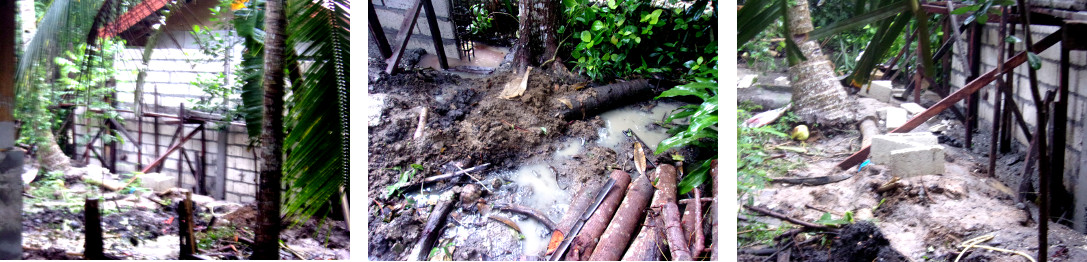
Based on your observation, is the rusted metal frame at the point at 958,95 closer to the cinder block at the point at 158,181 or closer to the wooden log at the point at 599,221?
the wooden log at the point at 599,221

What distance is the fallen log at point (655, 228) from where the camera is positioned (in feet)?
6.00

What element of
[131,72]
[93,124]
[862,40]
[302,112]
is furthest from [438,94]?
[862,40]

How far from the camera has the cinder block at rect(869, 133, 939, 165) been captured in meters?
1.75

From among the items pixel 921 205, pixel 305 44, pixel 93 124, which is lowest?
pixel 921 205

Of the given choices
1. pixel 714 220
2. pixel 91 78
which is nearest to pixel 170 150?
pixel 91 78

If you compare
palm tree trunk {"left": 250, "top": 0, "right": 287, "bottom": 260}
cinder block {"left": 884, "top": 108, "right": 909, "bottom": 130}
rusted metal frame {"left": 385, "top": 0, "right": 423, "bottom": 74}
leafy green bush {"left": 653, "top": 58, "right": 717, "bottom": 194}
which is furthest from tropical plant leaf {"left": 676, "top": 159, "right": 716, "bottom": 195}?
palm tree trunk {"left": 250, "top": 0, "right": 287, "bottom": 260}

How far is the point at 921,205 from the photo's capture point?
5.76ft

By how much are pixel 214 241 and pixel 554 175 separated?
1198 mm

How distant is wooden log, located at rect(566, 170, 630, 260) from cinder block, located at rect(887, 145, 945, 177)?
A: 0.83 m

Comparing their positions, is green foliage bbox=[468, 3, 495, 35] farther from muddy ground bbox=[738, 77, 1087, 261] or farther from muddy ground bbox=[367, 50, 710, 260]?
muddy ground bbox=[738, 77, 1087, 261]

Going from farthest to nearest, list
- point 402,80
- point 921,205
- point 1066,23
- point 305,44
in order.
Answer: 1. point 402,80
2. point 305,44
3. point 921,205
4. point 1066,23

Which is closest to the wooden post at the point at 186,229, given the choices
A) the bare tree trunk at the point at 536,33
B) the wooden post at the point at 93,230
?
the wooden post at the point at 93,230

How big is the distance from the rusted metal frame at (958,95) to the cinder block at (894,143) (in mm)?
18

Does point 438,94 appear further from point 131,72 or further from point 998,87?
point 998,87
